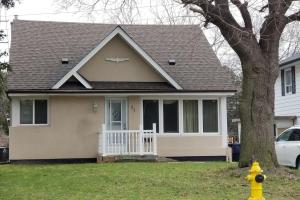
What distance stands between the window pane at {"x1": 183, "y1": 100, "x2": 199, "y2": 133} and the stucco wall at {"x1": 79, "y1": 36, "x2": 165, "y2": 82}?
170cm

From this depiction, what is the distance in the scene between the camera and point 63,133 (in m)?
23.0

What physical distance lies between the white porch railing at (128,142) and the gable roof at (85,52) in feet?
9.58

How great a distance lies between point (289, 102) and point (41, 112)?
1440cm

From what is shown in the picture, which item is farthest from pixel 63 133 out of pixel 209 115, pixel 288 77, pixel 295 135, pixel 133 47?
pixel 288 77

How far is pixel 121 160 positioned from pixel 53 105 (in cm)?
390

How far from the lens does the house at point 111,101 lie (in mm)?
22641

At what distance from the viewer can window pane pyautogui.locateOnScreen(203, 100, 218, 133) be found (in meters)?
24.6

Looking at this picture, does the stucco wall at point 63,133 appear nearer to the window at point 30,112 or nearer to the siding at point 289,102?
the window at point 30,112

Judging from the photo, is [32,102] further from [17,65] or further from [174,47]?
[174,47]

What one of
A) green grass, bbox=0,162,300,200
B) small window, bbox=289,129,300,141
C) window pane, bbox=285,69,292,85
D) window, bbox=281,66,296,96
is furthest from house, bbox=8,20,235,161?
green grass, bbox=0,162,300,200

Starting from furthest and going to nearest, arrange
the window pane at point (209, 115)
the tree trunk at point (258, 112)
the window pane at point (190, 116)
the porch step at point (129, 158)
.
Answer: the window pane at point (209, 115)
the window pane at point (190, 116)
the porch step at point (129, 158)
the tree trunk at point (258, 112)

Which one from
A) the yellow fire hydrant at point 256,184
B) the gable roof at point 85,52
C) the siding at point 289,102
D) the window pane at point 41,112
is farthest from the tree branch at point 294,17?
the siding at point 289,102

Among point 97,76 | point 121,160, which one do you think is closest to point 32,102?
point 97,76

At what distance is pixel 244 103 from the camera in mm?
14117
